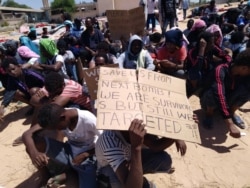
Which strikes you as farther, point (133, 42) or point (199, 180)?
point (133, 42)

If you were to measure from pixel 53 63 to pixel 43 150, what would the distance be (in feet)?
8.06

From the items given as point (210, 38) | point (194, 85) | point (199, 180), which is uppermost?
point (210, 38)

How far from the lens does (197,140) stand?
2.38 m

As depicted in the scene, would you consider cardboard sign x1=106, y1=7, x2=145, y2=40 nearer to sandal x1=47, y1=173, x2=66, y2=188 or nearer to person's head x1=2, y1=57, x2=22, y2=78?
person's head x1=2, y1=57, x2=22, y2=78

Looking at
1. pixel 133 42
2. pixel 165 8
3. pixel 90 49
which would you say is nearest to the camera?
pixel 133 42

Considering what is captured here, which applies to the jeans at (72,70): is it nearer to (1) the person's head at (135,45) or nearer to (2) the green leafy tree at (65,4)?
(1) the person's head at (135,45)

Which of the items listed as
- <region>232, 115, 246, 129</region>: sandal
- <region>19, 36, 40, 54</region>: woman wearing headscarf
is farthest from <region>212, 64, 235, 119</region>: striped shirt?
<region>19, 36, 40, 54</region>: woman wearing headscarf

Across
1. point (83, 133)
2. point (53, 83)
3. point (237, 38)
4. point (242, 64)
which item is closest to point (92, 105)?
point (53, 83)

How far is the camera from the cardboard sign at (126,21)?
20.3 ft

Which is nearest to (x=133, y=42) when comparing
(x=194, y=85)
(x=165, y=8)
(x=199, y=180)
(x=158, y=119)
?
(x=194, y=85)

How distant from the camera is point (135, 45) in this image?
4969mm

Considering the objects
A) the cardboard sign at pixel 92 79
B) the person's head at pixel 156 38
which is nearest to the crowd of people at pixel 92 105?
the cardboard sign at pixel 92 79

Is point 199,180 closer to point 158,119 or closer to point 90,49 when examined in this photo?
point 158,119

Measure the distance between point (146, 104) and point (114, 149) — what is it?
1.40ft
